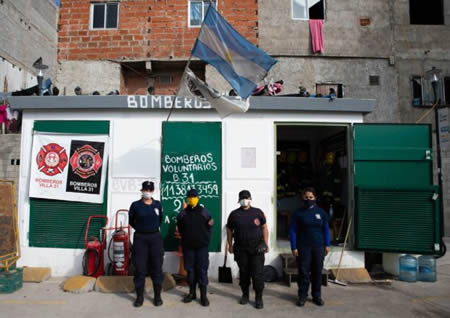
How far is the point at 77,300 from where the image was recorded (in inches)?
203

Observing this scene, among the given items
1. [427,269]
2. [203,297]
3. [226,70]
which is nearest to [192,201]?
[203,297]

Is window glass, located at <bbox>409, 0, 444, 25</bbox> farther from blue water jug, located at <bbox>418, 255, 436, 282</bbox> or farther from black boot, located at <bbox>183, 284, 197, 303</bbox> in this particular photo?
black boot, located at <bbox>183, 284, 197, 303</bbox>

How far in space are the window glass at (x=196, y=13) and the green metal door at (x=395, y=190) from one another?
898 cm

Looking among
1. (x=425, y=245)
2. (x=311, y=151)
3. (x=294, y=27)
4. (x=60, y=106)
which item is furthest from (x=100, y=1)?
(x=425, y=245)

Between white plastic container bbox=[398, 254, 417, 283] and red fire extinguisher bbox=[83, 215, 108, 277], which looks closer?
red fire extinguisher bbox=[83, 215, 108, 277]

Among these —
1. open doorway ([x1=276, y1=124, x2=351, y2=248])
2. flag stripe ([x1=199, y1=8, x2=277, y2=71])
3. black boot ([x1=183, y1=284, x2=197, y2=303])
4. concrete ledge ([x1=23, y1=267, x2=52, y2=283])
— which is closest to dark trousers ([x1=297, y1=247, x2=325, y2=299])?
black boot ([x1=183, y1=284, x2=197, y2=303])

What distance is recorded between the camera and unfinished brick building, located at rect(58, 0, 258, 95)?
41.9 feet

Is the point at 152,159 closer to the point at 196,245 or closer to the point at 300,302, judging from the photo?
the point at 196,245

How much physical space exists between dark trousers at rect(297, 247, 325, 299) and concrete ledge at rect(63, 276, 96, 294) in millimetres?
3531

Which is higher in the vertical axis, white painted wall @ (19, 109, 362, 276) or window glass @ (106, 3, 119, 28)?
window glass @ (106, 3, 119, 28)

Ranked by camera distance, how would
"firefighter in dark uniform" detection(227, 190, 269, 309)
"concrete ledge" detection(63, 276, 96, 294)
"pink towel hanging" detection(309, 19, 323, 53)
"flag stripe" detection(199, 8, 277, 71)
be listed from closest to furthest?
"firefighter in dark uniform" detection(227, 190, 269, 309)
"flag stripe" detection(199, 8, 277, 71)
"concrete ledge" detection(63, 276, 96, 294)
"pink towel hanging" detection(309, 19, 323, 53)

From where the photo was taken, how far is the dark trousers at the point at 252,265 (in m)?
4.87

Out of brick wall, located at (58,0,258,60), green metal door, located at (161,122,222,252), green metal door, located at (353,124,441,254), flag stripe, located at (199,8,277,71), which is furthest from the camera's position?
brick wall, located at (58,0,258,60)

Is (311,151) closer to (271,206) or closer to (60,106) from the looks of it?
(271,206)
